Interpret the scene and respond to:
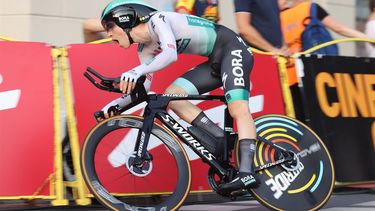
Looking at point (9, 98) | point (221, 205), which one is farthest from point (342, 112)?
point (9, 98)

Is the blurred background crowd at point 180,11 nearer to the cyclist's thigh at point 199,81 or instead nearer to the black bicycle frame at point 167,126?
the cyclist's thigh at point 199,81

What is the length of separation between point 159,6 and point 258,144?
4.25 metres

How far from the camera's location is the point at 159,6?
967 centimetres

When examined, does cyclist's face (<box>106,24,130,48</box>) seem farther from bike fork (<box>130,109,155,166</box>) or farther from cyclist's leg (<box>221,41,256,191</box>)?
cyclist's leg (<box>221,41,256,191</box>)

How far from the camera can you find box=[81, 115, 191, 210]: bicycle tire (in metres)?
5.38

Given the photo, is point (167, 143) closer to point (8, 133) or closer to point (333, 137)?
point (8, 133)

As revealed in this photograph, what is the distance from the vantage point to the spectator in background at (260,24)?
7527 millimetres

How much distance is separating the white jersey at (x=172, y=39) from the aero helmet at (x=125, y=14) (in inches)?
3.2

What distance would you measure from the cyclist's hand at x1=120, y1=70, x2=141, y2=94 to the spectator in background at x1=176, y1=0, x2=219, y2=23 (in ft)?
7.67

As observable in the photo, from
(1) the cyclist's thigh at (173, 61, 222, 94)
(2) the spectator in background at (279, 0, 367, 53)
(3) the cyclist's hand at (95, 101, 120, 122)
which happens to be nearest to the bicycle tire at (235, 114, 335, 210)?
(1) the cyclist's thigh at (173, 61, 222, 94)

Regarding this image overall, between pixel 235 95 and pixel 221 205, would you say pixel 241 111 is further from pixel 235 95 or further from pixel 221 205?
pixel 221 205

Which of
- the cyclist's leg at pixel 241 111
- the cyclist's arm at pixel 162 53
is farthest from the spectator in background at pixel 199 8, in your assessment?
the cyclist's arm at pixel 162 53

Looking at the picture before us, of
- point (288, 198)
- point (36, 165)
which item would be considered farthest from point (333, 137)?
point (36, 165)

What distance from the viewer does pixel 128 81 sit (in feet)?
16.9
